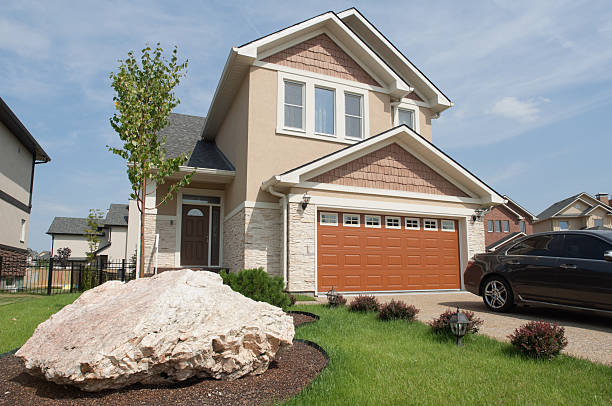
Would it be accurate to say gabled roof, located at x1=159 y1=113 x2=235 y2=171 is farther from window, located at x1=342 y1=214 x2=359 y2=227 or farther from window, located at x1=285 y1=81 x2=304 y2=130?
window, located at x1=342 y1=214 x2=359 y2=227

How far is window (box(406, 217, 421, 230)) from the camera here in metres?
12.6

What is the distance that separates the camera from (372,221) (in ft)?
39.8

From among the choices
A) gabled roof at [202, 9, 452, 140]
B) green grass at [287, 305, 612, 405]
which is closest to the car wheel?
green grass at [287, 305, 612, 405]

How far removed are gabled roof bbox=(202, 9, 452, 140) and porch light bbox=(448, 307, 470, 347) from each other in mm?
9449

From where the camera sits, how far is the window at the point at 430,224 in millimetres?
12906

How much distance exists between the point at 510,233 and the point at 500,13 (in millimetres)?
40862

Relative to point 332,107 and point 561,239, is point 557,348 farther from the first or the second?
point 332,107

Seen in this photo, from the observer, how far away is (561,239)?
23.5ft

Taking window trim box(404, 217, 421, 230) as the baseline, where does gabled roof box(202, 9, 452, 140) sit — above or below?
above

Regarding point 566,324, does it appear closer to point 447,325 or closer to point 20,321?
point 447,325

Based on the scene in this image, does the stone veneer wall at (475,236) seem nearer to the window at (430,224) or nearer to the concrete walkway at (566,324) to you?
the window at (430,224)

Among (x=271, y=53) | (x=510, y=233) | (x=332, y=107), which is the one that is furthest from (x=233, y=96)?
(x=510, y=233)

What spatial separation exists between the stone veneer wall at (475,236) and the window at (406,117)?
13.9ft


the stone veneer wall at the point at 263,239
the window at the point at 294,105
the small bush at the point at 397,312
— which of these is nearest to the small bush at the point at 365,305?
the small bush at the point at 397,312
